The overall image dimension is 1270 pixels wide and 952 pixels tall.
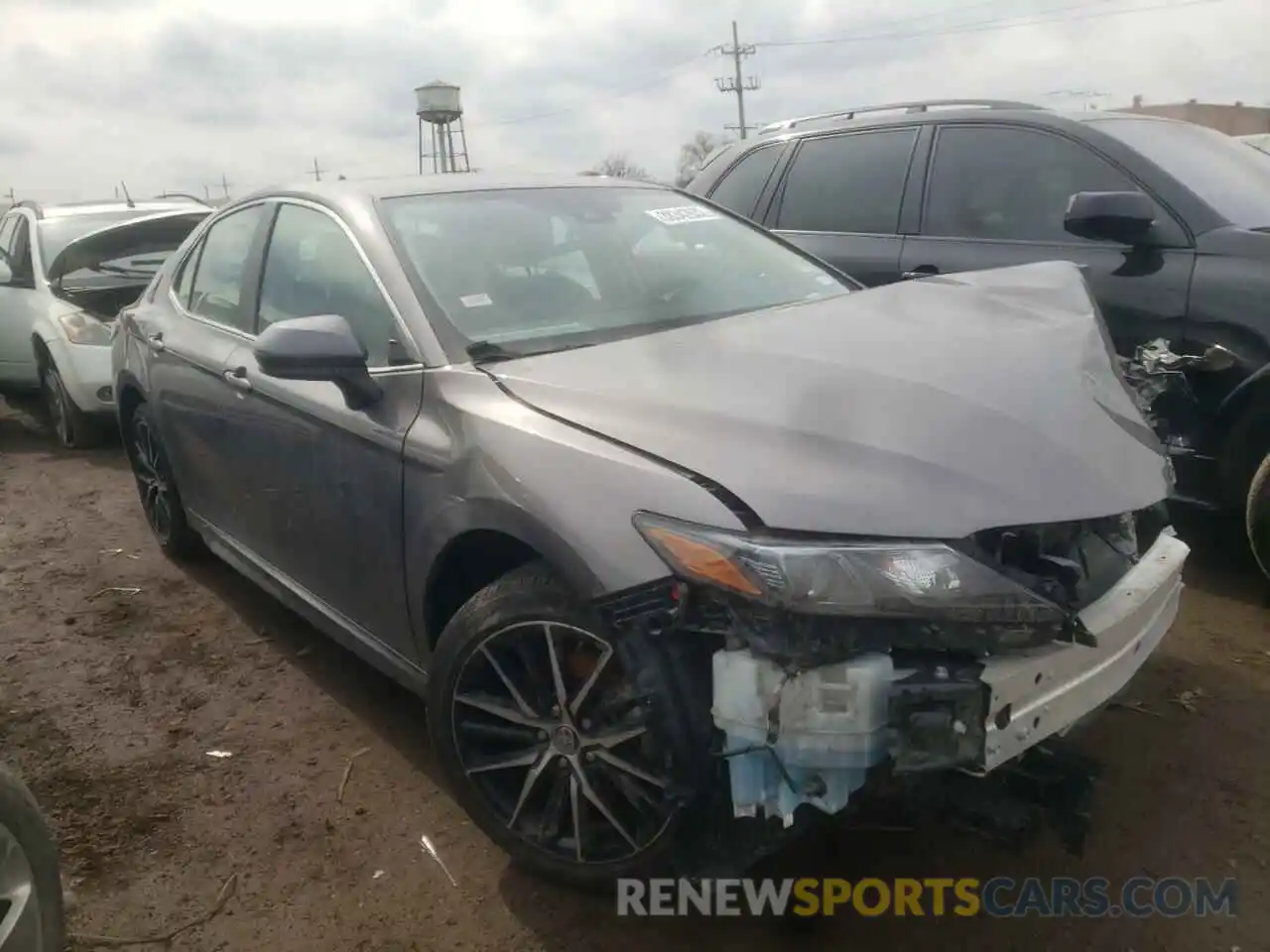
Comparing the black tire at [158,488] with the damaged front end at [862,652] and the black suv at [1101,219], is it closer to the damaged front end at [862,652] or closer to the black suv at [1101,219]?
the black suv at [1101,219]

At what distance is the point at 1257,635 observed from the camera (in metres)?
3.60

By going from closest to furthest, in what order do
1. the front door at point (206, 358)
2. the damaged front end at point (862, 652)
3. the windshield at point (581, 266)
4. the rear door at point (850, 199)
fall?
the damaged front end at point (862, 652), the windshield at point (581, 266), the front door at point (206, 358), the rear door at point (850, 199)

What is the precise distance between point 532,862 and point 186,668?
2009mm

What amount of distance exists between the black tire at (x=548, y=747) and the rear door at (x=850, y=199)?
305cm

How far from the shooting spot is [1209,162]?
438cm

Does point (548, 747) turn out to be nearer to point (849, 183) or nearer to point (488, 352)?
point (488, 352)

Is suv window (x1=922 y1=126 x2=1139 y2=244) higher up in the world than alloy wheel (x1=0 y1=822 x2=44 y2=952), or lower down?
higher up

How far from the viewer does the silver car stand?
1933 mm

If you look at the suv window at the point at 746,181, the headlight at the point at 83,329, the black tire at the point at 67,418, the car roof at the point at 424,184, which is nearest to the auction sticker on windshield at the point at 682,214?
the car roof at the point at 424,184

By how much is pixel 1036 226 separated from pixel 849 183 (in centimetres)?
103

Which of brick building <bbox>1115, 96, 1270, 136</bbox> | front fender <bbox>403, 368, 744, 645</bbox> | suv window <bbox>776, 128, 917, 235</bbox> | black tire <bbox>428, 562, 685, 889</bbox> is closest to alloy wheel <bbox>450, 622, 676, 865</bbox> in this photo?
black tire <bbox>428, 562, 685, 889</bbox>

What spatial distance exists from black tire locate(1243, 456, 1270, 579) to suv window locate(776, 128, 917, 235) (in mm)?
1932

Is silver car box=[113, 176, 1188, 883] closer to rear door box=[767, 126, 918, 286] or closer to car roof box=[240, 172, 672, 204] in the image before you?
car roof box=[240, 172, 672, 204]

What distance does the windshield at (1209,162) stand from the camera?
13.3 ft
